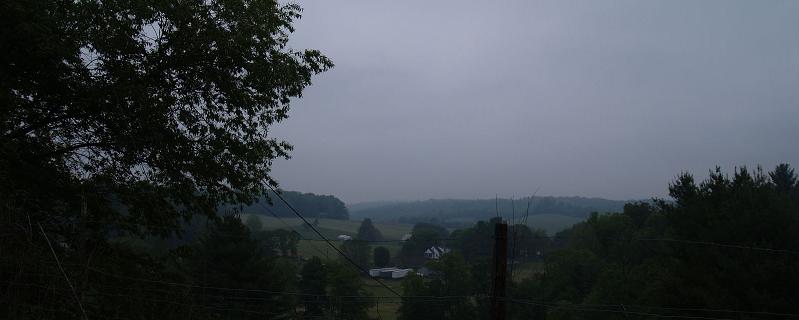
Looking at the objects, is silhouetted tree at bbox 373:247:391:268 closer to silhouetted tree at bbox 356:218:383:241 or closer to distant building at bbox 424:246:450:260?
distant building at bbox 424:246:450:260

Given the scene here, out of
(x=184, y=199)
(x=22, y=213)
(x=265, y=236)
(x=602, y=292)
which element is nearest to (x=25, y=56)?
(x=22, y=213)

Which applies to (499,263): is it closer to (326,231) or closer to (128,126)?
(128,126)

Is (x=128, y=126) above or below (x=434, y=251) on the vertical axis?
above

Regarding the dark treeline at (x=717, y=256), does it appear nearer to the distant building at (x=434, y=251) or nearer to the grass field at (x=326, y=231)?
the distant building at (x=434, y=251)

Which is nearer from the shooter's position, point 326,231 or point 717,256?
point 717,256

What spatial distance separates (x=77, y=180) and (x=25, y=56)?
7.60 feet

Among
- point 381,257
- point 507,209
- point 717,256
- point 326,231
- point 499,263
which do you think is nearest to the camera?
point 499,263

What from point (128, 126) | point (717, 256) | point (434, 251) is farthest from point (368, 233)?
point (128, 126)

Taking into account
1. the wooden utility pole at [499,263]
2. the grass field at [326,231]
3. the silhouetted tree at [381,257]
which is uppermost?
the wooden utility pole at [499,263]

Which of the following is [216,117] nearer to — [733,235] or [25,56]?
[25,56]

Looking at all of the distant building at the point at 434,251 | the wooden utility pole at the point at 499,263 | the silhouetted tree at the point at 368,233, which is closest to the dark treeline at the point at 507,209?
the wooden utility pole at the point at 499,263

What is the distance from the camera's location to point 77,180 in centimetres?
973

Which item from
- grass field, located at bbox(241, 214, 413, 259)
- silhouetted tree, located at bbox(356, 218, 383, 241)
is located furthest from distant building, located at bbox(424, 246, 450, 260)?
silhouetted tree, located at bbox(356, 218, 383, 241)

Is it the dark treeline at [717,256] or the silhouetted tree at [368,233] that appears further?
the silhouetted tree at [368,233]
